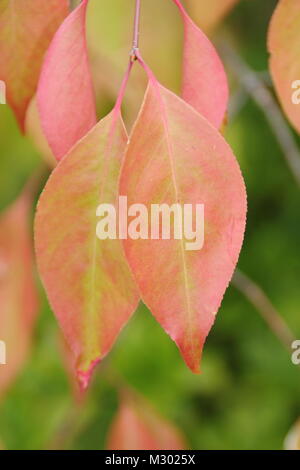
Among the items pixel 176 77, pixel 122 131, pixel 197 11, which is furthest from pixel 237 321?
pixel 122 131

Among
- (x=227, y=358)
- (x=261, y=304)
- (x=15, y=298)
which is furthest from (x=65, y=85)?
(x=227, y=358)

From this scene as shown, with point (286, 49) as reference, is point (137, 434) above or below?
below

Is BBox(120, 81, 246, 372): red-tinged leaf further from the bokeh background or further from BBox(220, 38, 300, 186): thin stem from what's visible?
the bokeh background

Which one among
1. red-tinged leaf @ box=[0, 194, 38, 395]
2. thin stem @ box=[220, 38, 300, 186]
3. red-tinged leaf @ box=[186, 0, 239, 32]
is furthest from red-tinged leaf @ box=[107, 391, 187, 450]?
red-tinged leaf @ box=[186, 0, 239, 32]

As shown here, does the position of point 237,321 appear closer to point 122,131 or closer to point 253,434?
point 253,434

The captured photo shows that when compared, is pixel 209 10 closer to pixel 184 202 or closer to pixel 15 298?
pixel 184 202

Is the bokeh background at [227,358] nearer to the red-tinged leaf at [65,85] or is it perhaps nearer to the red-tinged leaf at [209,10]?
the red-tinged leaf at [209,10]
